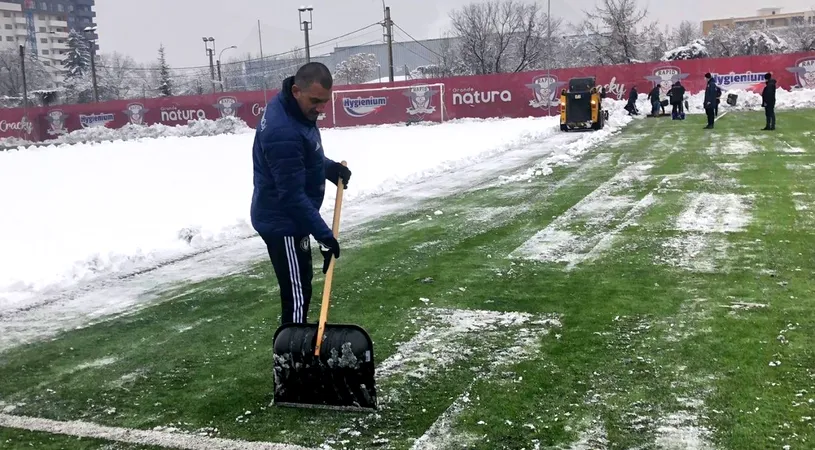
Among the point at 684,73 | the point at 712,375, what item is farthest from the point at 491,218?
the point at 684,73

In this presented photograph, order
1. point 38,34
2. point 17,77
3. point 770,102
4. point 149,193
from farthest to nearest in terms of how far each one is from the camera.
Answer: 1. point 38,34
2. point 17,77
3. point 770,102
4. point 149,193

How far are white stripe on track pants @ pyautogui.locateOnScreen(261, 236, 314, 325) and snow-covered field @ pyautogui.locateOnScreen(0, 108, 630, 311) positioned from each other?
3.40 metres

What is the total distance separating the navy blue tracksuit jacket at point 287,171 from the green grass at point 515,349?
3.24ft

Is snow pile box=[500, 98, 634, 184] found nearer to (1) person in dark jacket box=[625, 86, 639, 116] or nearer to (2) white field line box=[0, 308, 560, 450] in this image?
(1) person in dark jacket box=[625, 86, 639, 116]

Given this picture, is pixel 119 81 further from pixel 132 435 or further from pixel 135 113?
pixel 132 435

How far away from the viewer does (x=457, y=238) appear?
836 cm

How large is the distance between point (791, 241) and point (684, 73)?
2662 cm

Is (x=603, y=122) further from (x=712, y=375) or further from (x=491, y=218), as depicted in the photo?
(x=712, y=375)

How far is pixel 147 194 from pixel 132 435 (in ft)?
36.7

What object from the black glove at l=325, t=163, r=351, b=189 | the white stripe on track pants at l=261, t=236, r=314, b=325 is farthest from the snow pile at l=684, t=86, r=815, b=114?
the white stripe on track pants at l=261, t=236, r=314, b=325

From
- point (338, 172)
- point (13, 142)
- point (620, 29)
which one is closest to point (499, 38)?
point (620, 29)

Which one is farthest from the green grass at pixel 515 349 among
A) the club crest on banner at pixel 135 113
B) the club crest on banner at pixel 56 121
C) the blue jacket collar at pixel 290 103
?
the club crest on banner at pixel 56 121

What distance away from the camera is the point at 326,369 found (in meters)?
3.83

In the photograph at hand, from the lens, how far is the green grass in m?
3.64
